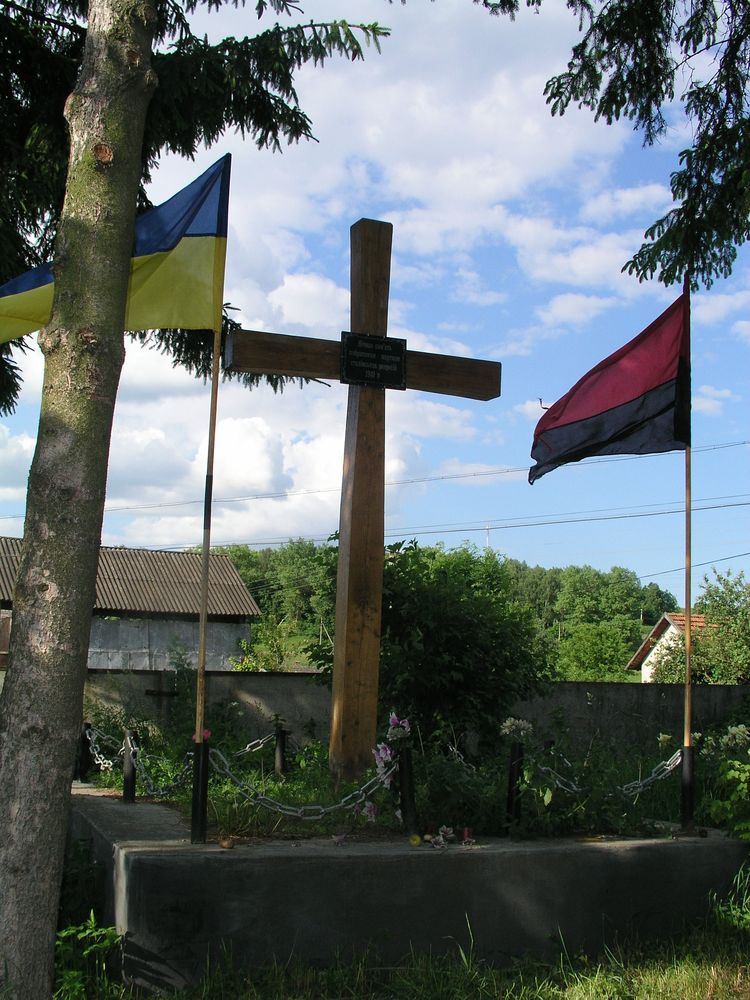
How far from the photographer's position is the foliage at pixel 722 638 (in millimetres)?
17906

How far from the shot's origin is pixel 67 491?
4.53 m

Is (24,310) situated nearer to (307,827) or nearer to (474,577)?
(307,827)

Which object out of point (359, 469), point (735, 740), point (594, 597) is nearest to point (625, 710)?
point (735, 740)

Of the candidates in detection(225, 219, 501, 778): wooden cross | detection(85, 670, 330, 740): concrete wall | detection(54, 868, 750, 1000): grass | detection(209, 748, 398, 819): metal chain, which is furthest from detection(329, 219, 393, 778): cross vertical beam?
detection(85, 670, 330, 740): concrete wall

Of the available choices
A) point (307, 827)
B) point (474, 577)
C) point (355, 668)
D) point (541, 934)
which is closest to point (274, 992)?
point (307, 827)

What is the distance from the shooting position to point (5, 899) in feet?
14.2

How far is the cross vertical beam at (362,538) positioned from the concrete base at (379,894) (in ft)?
4.65

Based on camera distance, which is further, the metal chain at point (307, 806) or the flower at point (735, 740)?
the flower at point (735, 740)

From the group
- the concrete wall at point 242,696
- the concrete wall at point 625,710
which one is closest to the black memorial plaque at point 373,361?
the concrete wall at point 242,696

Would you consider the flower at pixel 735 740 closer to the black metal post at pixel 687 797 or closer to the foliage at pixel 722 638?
the black metal post at pixel 687 797

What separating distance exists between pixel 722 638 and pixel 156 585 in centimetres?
2932

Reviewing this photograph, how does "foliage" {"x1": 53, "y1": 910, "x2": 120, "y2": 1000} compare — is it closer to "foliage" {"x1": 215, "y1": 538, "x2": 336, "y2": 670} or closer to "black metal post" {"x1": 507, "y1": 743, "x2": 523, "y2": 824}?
"black metal post" {"x1": 507, "y1": 743, "x2": 523, "y2": 824}

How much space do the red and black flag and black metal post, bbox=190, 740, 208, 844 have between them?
3540 mm

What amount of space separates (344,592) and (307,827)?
1887 millimetres
